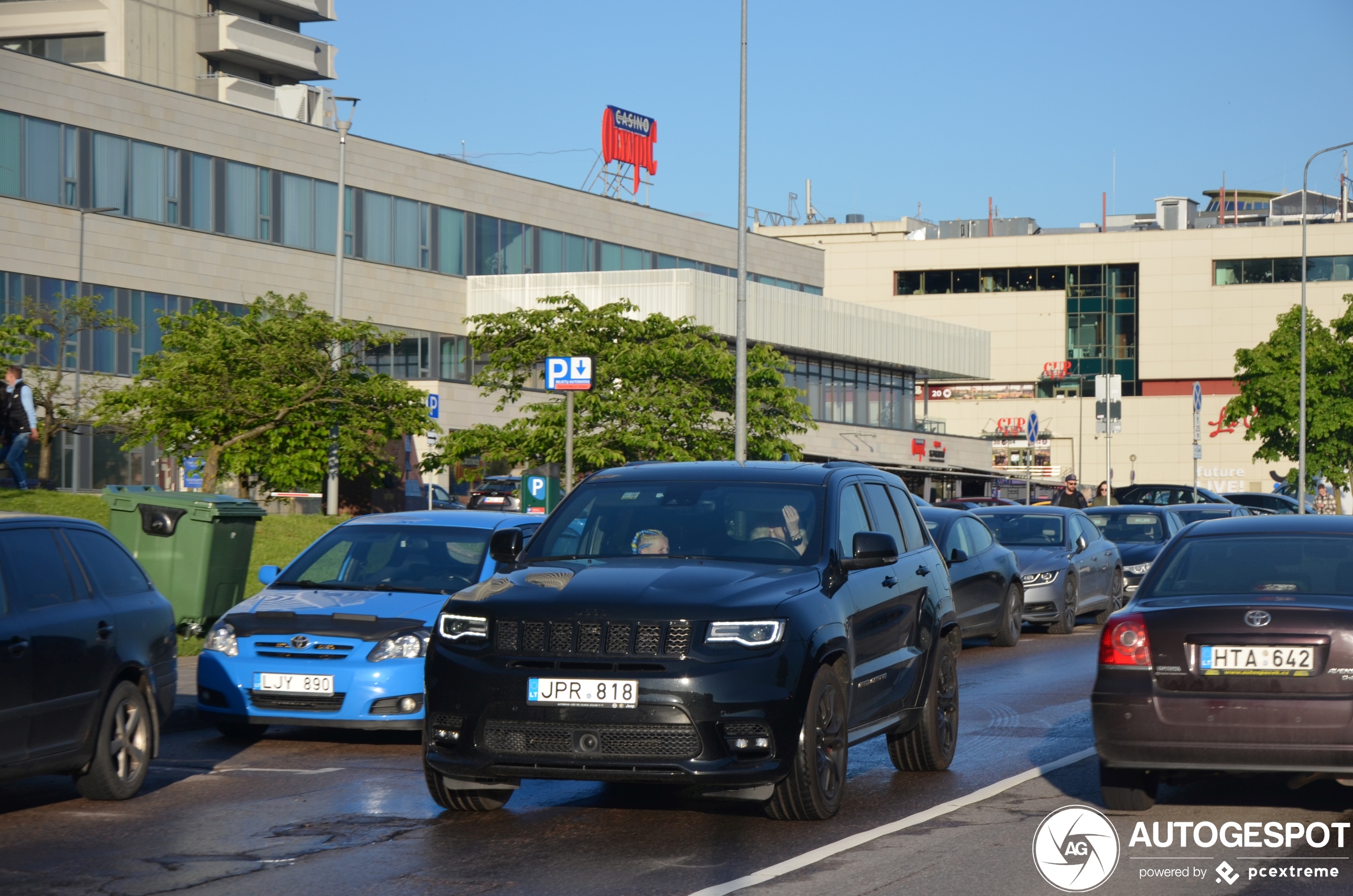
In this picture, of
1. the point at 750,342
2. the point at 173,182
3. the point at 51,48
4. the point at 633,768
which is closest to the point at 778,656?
the point at 633,768

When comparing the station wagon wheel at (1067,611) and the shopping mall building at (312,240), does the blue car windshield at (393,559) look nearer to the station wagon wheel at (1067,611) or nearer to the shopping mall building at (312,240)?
the station wagon wheel at (1067,611)

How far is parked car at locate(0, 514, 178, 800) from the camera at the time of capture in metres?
7.50

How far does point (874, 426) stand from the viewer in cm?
6894

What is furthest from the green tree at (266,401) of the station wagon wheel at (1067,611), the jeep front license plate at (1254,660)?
the jeep front license plate at (1254,660)

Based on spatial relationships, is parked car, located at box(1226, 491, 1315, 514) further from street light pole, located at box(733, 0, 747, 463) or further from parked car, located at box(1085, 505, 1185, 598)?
street light pole, located at box(733, 0, 747, 463)

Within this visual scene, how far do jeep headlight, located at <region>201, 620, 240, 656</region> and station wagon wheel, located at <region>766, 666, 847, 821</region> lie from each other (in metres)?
4.17

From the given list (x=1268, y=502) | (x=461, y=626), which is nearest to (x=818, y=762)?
(x=461, y=626)

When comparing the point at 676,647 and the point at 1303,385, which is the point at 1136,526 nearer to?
the point at 676,647

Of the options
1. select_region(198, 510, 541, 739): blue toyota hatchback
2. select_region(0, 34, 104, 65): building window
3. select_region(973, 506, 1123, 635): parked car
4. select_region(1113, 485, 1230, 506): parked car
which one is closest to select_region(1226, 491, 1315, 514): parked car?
select_region(1113, 485, 1230, 506): parked car

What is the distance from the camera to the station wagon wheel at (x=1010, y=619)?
1902 cm

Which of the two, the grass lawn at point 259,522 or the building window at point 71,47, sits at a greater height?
the building window at point 71,47

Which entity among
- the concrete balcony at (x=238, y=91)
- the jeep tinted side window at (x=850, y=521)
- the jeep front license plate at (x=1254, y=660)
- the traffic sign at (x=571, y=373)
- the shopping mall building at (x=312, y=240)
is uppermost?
the concrete balcony at (x=238, y=91)

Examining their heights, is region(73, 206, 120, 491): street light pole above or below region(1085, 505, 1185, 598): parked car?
above

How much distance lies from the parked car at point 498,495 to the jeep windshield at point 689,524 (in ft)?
89.4
